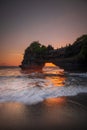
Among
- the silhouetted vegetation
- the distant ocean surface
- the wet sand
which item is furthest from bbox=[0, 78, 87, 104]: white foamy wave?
the silhouetted vegetation

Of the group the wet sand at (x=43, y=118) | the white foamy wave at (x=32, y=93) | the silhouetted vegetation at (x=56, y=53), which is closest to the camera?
the wet sand at (x=43, y=118)

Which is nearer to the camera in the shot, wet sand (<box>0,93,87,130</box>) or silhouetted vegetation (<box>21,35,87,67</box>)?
wet sand (<box>0,93,87,130</box>)

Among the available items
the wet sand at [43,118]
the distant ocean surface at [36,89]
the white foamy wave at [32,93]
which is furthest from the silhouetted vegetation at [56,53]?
the wet sand at [43,118]

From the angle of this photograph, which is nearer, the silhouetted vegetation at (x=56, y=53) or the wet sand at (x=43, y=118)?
the wet sand at (x=43, y=118)

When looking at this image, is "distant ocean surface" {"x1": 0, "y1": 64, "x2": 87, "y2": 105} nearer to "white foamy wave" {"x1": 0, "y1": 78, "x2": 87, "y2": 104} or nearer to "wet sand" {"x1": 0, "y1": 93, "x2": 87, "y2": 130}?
"white foamy wave" {"x1": 0, "y1": 78, "x2": 87, "y2": 104}

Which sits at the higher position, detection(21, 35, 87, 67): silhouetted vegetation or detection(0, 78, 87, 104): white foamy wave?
detection(21, 35, 87, 67): silhouetted vegetation

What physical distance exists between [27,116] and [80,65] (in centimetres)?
2585

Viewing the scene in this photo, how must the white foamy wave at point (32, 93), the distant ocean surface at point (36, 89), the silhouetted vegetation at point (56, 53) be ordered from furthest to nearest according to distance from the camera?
the silhouetted vegetation at point (56, 53)
the distant ocean surface at point (36, 89)
the white foamy wave at point (32, 93)

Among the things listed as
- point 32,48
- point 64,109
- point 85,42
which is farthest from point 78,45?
point 32,48

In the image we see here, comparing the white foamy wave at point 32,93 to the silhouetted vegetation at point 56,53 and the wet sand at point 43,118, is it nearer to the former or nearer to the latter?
the wet sand at point 43,118

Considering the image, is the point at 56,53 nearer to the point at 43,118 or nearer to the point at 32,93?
the point at 32,93

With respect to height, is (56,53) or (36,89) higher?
(56,53)

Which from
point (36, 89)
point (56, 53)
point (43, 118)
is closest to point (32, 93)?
point (36, 89)

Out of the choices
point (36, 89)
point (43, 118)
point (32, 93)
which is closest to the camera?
point (43, 118)
